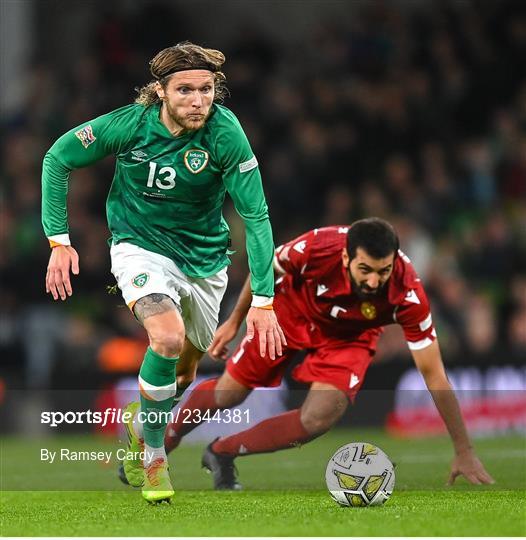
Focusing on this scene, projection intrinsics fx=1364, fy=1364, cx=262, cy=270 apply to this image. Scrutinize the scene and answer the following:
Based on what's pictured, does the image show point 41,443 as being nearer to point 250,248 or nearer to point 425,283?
point 425,283

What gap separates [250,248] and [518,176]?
8.64m

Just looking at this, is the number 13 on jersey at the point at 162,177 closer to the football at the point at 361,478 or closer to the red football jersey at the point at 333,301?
the red football jersey at the point at 333,301

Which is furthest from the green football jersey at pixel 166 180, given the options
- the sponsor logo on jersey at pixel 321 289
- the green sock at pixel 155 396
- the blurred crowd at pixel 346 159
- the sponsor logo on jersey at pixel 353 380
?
the blurred crowd at pixel 346 159

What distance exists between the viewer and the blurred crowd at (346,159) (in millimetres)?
13797

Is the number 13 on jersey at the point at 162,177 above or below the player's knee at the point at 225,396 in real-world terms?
above

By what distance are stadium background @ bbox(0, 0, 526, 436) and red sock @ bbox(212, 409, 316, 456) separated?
5163 millimetres

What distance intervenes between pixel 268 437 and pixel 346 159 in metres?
7.92

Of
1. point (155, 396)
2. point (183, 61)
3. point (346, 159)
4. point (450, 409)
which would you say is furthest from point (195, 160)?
point (346, 159)

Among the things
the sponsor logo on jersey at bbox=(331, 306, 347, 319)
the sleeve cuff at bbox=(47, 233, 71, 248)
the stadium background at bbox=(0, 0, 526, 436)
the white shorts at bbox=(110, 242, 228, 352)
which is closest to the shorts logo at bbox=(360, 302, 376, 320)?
the sponsor logo on jersey at bbox=(331, 306, 347, 319)

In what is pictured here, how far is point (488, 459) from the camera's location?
9.62 metres

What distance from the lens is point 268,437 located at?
765 centimetres

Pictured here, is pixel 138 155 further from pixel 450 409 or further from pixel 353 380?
pixel 450 409

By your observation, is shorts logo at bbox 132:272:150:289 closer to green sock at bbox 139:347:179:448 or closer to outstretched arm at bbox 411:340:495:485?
green sock at bbox 139:347:179:448

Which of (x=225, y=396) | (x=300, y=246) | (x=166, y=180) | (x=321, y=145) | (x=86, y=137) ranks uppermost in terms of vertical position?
(x=86, y=137)
